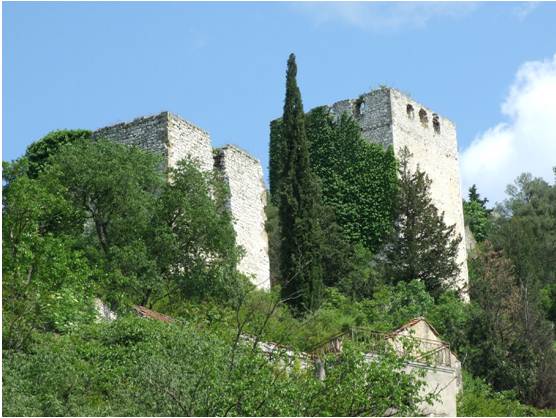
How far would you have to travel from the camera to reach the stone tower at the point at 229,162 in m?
27.3

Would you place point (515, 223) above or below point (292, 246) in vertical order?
above

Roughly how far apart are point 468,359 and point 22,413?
45.9 feet

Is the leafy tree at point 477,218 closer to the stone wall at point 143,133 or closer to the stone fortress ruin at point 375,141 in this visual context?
the stone fortress ruin at point 375,141

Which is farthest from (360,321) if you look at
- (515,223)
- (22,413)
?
(515,223)

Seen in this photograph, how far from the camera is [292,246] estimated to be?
27453mm

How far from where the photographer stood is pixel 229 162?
2903cm

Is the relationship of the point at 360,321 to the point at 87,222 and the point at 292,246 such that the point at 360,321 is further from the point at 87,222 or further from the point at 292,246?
the point at 87,222

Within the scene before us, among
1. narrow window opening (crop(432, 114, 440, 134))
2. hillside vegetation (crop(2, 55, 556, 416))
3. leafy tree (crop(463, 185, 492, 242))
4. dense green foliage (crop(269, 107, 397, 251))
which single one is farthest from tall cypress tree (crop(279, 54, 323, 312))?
leafy tree (crop(463, 185, 492, 242))

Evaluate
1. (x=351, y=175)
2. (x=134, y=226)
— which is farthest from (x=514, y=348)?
(x=134, y=226)

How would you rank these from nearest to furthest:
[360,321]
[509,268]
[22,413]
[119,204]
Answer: [22,413], [119,204], [360,321], [509,268]

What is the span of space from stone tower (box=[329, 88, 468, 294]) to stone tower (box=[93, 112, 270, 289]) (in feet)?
16.9

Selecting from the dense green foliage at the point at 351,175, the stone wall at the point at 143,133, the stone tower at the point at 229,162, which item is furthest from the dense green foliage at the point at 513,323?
the stone wall at the point at 143,133

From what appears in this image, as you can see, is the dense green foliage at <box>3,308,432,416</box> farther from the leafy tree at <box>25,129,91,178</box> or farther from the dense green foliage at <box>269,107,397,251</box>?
the dense green foliage at <box>269,107,397,251</box>

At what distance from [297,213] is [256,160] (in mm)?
3037
